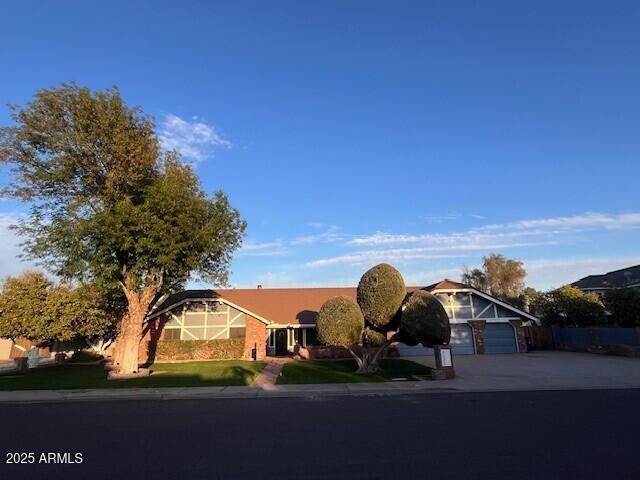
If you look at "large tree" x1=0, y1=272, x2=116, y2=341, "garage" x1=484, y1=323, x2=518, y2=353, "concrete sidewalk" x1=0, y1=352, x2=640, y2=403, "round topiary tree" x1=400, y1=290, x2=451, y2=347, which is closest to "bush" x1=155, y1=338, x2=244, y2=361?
"large tree" x1=0, y1=272, x2=116, y2=341

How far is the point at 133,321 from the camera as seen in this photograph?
21844mm

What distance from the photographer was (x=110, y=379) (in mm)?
19625

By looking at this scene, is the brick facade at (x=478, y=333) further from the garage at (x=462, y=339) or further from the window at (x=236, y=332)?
the window at (x=236, y=332)

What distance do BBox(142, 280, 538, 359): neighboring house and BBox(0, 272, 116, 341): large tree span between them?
13.1 feet

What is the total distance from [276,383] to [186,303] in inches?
592

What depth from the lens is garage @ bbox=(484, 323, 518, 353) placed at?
1220 inches

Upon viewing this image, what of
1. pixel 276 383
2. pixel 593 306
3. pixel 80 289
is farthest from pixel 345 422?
pixel 593 306

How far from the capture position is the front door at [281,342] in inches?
1331

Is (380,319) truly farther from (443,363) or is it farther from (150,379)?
(150,379)

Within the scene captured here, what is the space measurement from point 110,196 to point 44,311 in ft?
32.1

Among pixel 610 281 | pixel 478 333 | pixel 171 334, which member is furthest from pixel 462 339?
Answer: pixel 610 281

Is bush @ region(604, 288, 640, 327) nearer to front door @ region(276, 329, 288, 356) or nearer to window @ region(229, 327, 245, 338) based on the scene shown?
front door @ region(276, 329, 288, 356)

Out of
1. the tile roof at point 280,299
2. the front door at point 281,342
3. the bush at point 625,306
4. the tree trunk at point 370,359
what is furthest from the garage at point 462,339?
the front door at point 281,342

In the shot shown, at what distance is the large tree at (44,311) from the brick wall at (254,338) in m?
9.44
